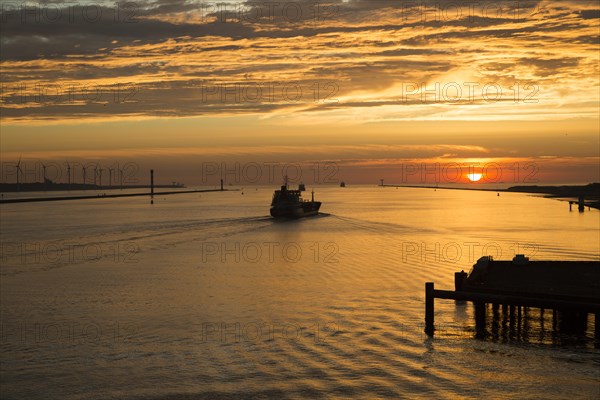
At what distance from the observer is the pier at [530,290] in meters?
27.1

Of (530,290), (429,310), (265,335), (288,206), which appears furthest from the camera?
(288,206)

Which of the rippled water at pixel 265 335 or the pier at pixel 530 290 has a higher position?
the pier at pixel 530 290

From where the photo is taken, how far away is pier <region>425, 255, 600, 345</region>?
27078 millimetres

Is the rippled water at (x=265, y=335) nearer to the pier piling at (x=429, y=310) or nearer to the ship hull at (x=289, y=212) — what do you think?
the pier piling at (x=429, y=310)

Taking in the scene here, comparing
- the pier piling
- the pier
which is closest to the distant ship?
the pier

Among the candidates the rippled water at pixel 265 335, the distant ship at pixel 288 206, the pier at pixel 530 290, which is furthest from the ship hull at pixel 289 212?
the pier at pixel 530 290

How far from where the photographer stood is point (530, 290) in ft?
101

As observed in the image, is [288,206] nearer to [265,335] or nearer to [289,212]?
[289,212]

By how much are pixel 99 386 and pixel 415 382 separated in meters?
11.0

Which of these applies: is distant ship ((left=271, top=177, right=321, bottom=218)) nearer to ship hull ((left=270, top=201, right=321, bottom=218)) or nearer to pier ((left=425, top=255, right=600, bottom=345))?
ship hull ((left=270, top=201, right=321, bottom=218))

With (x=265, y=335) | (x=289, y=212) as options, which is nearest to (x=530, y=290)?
(x=265, y=335)

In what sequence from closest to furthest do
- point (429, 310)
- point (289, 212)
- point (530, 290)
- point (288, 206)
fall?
point (429, 310), point (530, 290), point (289, 212), point (288, 206)

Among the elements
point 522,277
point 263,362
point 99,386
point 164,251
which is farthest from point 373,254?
point 99,386

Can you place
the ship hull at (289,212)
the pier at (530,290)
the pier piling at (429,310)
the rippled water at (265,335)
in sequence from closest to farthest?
the rippled water at (265,335) → the pier at (530,290) → the pier piling at (429,310) → the ship hull at (289,212)
